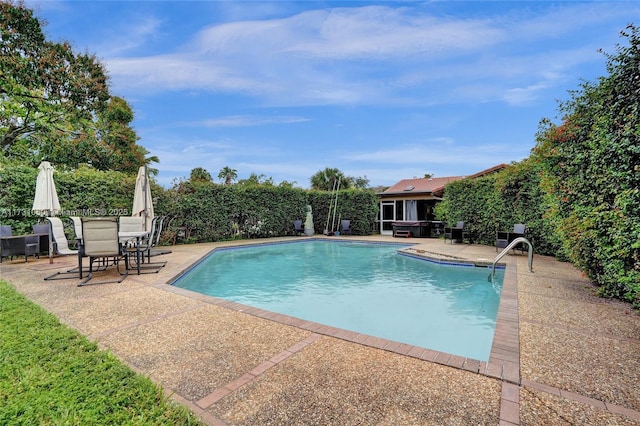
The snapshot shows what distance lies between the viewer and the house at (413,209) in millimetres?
17594

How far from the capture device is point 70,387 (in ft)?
7.85

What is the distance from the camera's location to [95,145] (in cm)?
1554

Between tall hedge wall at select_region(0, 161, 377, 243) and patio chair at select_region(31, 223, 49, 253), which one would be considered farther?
tall hedge wall at select_region(0, 161, 377, 243)

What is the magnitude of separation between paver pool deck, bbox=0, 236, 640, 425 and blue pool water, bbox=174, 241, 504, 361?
875 mm

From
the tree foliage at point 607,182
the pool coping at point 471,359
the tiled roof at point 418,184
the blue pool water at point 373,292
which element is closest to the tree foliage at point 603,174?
the tree foliage at point 607,182

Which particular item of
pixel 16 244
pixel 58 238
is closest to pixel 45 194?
pixel 16 244

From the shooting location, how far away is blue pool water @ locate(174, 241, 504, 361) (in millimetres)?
4719

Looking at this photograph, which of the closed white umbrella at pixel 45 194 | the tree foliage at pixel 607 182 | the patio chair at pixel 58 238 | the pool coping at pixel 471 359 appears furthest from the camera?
the closed white umbrella at pixel 45 194

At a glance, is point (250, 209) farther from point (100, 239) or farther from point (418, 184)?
point (418, 184)

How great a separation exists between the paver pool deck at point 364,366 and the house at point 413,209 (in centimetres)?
1282

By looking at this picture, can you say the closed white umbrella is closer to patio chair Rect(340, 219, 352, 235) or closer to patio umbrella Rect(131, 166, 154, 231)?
patio umbrella Rect(131, 166, 154, 231)

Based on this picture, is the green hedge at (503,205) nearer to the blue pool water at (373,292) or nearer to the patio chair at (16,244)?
the blue pool water at (373,292)

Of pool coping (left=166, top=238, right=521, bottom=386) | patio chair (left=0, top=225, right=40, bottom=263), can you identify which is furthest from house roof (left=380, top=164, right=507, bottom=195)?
patio chair (left=0, top=225, right=40, bottom=263)

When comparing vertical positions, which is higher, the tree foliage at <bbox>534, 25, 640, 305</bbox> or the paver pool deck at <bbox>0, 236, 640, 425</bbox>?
the tree foliage at <bbox>534, 25, 640, 305</bbox>
